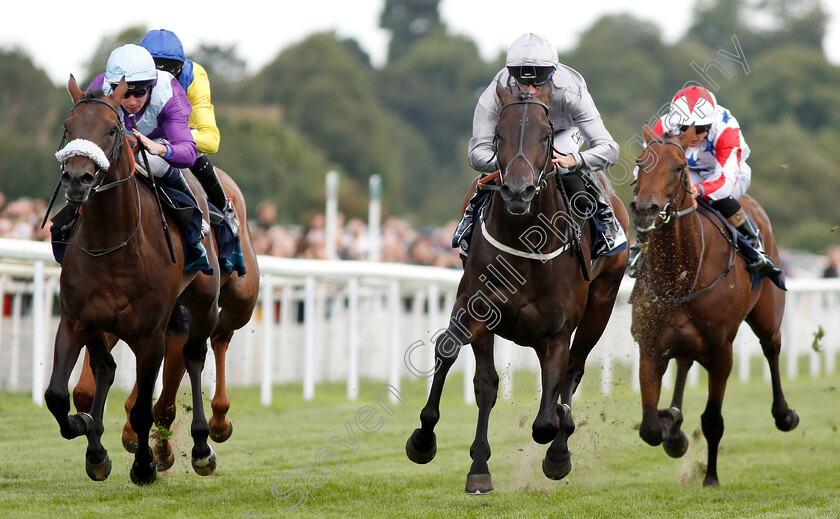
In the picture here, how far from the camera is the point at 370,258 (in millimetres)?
12773

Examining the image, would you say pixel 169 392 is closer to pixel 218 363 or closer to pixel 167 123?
pixel 218 363

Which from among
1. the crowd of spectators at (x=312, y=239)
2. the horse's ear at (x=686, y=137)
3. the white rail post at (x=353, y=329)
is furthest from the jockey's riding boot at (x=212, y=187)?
the crowd of spectators at (x=312, y=239)

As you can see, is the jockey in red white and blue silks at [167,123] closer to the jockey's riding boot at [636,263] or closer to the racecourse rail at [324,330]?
the racecourse rail at [324,330]

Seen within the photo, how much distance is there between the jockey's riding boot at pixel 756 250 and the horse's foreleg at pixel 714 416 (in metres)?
0.60

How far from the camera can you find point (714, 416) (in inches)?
267

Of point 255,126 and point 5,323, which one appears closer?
point 5,323

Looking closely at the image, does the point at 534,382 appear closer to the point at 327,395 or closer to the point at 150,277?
the point at 327,395

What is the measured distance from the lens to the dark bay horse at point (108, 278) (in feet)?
16.2

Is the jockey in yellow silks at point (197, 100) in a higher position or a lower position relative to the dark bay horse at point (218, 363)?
higher

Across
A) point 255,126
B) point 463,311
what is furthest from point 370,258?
point 255,126

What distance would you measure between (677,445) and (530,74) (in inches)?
101

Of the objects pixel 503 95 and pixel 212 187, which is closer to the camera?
pixel 503 95

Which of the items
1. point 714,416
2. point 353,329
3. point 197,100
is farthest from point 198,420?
point 353,329

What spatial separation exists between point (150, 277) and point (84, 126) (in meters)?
0.80
